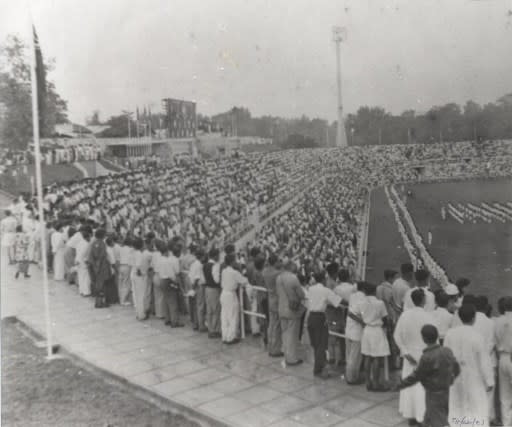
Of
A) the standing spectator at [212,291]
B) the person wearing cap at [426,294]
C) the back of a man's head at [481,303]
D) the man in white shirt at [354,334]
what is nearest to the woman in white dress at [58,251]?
the standing spectator at [212,291]

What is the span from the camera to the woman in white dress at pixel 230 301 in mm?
7133

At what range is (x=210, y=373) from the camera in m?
6.48

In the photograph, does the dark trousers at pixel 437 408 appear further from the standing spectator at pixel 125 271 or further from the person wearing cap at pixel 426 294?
the standing spectator at pixel 125 271

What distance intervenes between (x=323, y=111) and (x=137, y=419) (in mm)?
6804

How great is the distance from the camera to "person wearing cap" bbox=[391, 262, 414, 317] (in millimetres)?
5703

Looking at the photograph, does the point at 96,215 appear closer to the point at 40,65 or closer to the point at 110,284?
the point at 110,284

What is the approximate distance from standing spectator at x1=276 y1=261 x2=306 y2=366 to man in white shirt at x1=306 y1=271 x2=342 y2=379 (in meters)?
0.29

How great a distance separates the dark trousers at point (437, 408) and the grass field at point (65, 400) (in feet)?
7.45

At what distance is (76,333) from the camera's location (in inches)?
323

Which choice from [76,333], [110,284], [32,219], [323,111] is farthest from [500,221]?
[32,219]

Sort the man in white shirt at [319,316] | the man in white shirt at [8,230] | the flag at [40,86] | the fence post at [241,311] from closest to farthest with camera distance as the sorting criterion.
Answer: the man in white shirt at [319,316] → the fence post at [241,311] → the flag at [40,86] → the man in white shirt at [8,230]

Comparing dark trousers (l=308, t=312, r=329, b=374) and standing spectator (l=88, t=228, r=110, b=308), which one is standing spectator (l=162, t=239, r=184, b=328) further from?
dark trousers (l=308, t=312, r=329, b=374)

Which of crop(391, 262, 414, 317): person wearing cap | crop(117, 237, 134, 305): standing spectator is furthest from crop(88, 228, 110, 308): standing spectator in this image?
crop(391, 262, 414, 317): person wearing cap

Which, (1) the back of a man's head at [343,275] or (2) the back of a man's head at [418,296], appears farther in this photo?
(1) the back of a man's head at [343,275]
